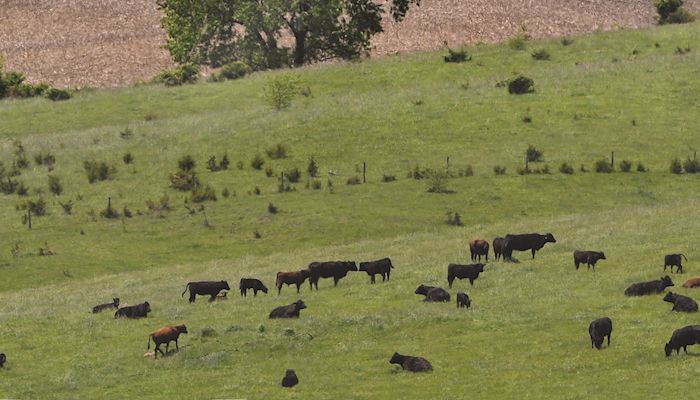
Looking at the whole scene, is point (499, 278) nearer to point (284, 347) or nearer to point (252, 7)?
point (284, 347)

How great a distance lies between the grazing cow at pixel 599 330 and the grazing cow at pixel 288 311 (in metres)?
10.2

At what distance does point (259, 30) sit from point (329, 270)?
7202cm

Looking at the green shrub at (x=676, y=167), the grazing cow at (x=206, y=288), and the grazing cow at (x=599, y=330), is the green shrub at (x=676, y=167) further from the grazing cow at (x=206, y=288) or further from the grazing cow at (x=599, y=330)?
the grazing cow at (x=599, y=330)

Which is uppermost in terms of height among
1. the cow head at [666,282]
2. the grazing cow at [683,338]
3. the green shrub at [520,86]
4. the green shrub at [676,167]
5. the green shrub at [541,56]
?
the green shrub at [541,56]

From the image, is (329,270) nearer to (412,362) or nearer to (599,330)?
(412,362)

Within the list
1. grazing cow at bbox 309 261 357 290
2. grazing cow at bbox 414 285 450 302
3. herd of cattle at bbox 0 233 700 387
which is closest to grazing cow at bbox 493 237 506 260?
herd of cattle at bbox 0 233 700 387

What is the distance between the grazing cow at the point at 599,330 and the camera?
37.2 meters

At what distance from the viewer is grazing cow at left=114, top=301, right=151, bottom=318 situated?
4648cm

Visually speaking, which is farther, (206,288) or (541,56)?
(541,56)

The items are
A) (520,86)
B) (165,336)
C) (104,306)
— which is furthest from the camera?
(520,86)

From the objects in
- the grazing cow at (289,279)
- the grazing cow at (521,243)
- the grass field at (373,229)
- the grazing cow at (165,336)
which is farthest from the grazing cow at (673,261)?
the grazing cow at (165,336)

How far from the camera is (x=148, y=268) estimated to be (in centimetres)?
6184

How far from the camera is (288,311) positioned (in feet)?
143

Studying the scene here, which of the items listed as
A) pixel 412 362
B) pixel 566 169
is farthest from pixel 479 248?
pixel 566 169
